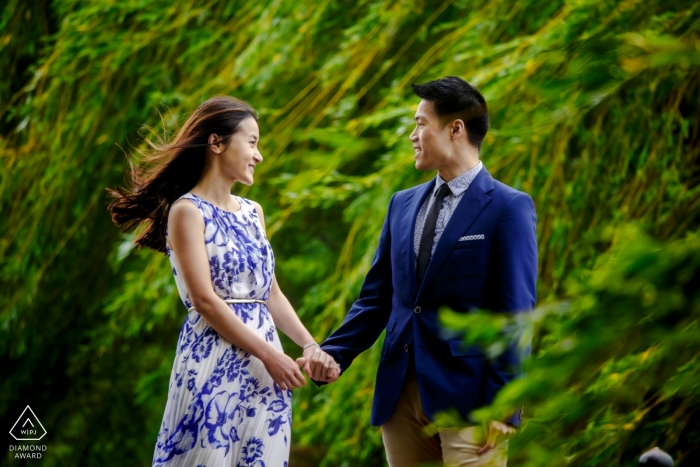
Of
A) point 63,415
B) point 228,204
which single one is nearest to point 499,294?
point 228,204

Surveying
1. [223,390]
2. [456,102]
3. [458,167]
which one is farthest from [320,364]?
[456,102]

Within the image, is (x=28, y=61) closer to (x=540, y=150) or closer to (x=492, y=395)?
(x=540, y=150)

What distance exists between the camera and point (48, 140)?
4.49m

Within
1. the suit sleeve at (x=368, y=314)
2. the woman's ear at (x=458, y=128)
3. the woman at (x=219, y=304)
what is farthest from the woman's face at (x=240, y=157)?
the woman's ear at (x=458, y=128)

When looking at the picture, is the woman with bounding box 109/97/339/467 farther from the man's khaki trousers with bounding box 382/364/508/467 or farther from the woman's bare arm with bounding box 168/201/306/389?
the man's khaki trousers with bounding box 382/364/508/467

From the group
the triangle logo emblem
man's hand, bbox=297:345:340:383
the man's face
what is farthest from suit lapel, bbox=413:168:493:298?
the triangle logo emblem

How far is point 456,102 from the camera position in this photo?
210cm

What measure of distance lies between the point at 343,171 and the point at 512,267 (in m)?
2.82

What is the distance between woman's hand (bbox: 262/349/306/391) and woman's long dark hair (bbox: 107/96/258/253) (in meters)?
0.46

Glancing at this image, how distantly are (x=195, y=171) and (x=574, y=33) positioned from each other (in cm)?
112

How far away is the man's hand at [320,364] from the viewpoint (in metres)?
2.26

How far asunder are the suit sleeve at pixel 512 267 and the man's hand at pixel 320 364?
17.7 inches

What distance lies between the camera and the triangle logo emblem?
199 inches

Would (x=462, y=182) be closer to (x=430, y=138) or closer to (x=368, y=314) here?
(x=430, y=138)
